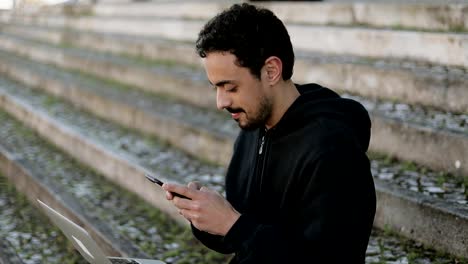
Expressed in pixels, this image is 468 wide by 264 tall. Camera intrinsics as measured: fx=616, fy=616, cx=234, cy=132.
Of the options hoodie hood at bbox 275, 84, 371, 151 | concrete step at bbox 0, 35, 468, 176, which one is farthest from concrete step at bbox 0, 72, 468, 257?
hoodie hood at bbox 275, 84, 371, 151

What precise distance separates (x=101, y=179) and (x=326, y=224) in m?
4.04

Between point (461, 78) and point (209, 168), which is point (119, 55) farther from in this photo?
point (461, 78)

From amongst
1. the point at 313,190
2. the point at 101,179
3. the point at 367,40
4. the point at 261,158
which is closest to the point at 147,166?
the point at 101,179

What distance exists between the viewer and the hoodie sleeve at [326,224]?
6.35 feet

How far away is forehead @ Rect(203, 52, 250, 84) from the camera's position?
2158 mm

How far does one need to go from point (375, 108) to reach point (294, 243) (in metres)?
2.79

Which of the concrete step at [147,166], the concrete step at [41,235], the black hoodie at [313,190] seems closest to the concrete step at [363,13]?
the concrete step at [147,166]

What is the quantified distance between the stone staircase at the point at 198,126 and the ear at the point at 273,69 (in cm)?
141

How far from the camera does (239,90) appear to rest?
7.25 ft

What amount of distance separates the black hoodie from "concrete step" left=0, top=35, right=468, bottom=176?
1.60 metres

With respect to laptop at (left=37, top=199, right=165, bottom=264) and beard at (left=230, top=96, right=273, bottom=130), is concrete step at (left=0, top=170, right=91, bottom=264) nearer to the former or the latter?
laptop at (left=37, top=199, right=165, bottom=264)

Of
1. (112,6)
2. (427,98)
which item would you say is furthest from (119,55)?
(427,98)

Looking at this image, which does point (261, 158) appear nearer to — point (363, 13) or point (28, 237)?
point (28, 237)

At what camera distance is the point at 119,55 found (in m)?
9.21
